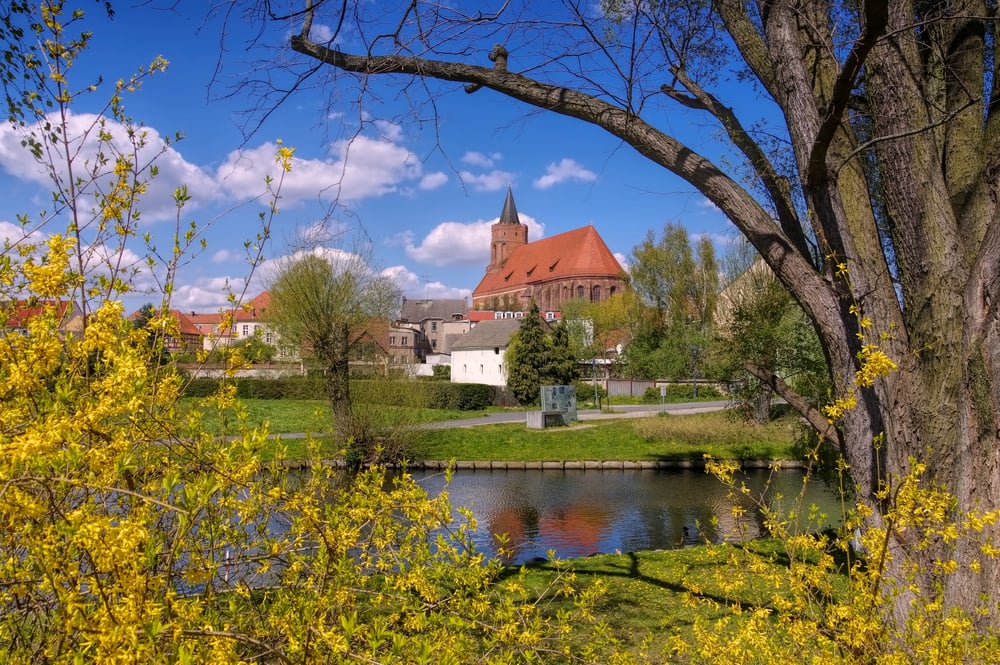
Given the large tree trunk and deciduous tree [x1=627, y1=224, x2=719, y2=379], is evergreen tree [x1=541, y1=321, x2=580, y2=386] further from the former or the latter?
the large tree trunk

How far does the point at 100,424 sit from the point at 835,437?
12.4 ft

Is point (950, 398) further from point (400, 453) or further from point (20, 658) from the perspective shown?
point (400, 453)

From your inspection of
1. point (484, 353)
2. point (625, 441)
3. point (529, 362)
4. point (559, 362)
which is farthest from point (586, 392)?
point (625, 441)

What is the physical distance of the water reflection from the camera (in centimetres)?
1191

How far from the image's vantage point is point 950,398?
375cm

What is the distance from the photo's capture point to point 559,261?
89.2 metres

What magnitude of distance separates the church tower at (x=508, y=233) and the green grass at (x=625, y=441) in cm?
8060

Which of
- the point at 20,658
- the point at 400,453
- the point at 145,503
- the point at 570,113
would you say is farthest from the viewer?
the point at 400,453

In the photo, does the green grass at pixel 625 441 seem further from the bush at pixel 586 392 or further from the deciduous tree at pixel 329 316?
the bush at pixel 586 392

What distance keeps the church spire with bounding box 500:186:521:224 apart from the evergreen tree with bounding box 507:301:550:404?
66531 millimetres

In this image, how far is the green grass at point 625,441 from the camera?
824 inches

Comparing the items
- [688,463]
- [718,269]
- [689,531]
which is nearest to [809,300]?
[689,531]

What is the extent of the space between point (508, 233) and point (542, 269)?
51.1 feet

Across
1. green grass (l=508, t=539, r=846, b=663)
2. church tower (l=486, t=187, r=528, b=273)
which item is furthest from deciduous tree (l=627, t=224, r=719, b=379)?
church tower (l=486, t=187, r=528, b=273)
